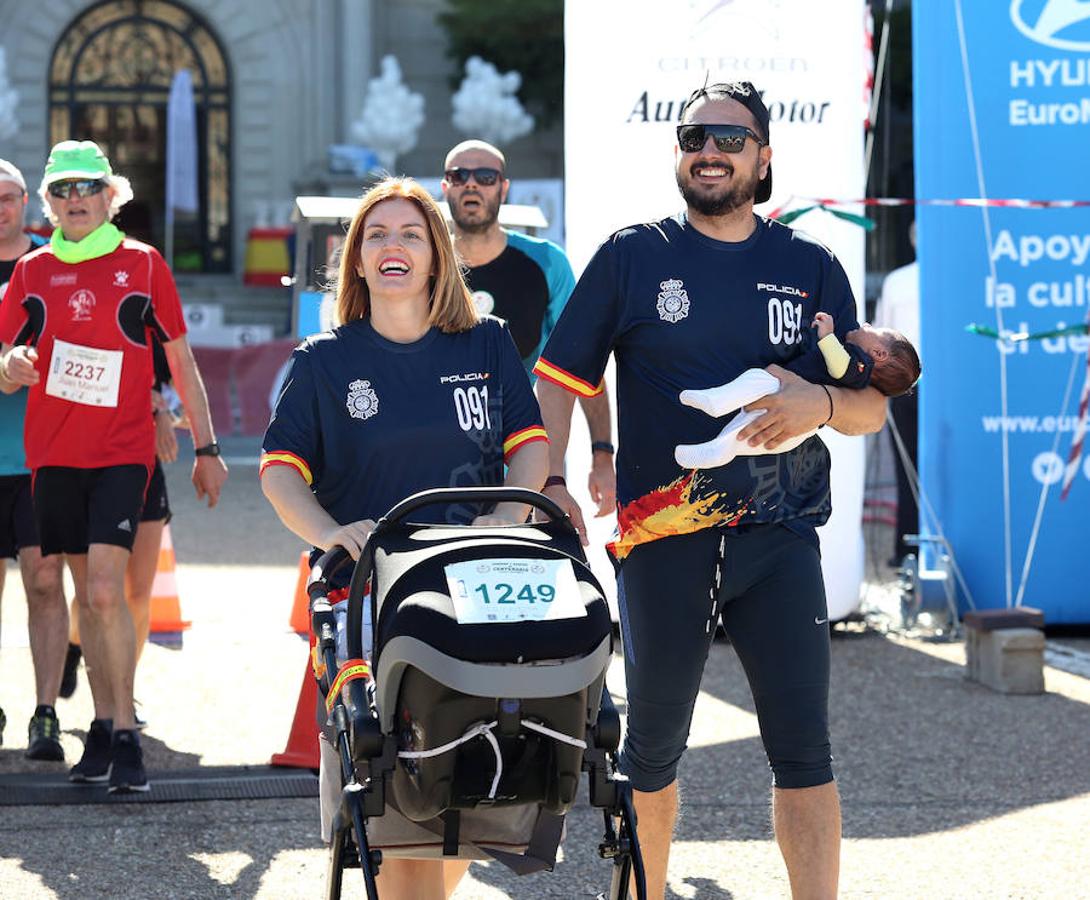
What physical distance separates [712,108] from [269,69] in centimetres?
2986

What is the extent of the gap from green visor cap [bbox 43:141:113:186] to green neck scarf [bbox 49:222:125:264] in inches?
7.2

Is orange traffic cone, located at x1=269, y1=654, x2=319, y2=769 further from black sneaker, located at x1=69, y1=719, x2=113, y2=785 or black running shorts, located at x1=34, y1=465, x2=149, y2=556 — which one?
black running shorts, located at x1=34, y1=465, x2=149, y2=556

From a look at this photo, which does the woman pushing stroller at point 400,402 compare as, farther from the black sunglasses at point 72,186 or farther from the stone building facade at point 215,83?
the stone building facade at point 215,83

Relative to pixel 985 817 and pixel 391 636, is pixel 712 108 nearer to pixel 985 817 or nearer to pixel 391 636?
pixel 391 636

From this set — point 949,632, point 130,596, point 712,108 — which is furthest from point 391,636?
point 949,632

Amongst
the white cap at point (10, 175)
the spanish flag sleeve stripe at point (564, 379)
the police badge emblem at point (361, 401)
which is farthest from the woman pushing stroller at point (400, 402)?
the white cap at point (10, 175)

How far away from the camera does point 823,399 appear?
4.09 metres

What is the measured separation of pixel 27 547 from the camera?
22.5 feet

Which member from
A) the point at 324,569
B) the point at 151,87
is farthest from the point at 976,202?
the point at 151,87

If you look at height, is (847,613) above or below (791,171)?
below

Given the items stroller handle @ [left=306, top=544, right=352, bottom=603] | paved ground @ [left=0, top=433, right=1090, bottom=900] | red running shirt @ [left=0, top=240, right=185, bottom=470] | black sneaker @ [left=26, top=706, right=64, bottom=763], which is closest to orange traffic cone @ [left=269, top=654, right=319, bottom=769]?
paved ground @ [left=0, top=433, right=1090, bottom=900]

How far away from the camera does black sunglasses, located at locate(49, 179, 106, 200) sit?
6242 millimetres

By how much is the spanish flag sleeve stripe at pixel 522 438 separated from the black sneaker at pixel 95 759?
104 inches

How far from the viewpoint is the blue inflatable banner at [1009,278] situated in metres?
8.87
